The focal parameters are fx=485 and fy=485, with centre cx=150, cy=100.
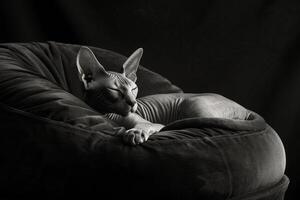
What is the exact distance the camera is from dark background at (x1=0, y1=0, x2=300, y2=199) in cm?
285

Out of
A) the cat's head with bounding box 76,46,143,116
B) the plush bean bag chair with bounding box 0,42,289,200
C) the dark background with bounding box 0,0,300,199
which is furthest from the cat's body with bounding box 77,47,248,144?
the dark background with bounding box 0,0,300,199

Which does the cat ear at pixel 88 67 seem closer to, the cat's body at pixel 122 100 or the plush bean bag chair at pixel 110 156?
the cat's body at pixel 122 100

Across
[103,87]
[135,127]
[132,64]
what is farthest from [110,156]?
[132,64]

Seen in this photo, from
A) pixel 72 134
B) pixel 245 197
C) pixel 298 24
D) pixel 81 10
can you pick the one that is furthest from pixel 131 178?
pixel 298 24

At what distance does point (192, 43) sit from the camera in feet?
9.77

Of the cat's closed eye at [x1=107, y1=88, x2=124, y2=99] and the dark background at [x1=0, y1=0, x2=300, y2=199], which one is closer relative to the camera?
the cat's closed eye at [x1=107, y1=88, x2=124, y2=99]

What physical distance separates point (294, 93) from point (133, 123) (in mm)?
1402

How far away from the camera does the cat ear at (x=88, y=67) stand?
5.87 feet

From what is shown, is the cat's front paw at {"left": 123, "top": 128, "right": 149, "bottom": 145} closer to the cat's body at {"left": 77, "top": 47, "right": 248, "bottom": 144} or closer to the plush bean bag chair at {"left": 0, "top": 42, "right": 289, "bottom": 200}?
the plush bean bag chair at {"left": 0, "top": 42, "right": 289, "bottom": 200}

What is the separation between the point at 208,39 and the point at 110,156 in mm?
1749

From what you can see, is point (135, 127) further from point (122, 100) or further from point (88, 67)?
point (88, 67)

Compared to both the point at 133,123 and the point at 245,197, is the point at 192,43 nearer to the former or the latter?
the point at 133,123

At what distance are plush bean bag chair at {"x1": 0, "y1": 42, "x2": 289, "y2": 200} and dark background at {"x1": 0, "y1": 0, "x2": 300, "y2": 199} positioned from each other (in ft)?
4.10

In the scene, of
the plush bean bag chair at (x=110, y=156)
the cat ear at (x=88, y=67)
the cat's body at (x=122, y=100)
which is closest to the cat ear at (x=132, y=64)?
the cat's body at (x=122, y=100)
